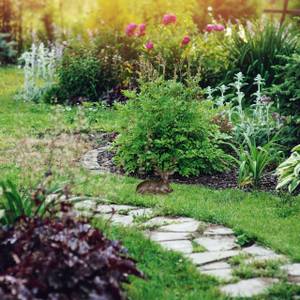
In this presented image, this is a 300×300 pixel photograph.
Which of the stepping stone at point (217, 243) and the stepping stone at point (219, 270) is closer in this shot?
the stepping stone at point (219, 270)

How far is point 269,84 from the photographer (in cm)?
1037

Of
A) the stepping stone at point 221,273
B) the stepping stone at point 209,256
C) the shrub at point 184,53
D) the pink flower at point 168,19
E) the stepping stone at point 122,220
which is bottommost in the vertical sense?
the stepping stone at point 122,220

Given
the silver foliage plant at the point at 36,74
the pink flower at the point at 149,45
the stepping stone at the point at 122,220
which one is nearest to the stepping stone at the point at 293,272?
the stepping stone at the point at 122,220

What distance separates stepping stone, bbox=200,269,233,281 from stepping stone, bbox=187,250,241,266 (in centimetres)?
14

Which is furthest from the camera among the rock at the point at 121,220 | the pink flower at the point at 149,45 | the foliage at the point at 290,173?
the pink flower at the point at 149,45

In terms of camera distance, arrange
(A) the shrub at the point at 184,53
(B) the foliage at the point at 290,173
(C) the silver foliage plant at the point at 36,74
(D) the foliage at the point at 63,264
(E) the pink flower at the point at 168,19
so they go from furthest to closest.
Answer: (C) the silver foliage plant at the point at 36,74 → (E) the pink flower at the point at 168,19 → (A) the shrub at the point at 184,53 → (B) the foliage at the point at 290,173 → (D) the foliage at the point at 63,264

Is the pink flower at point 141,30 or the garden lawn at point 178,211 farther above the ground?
the pink flower at point 141,30

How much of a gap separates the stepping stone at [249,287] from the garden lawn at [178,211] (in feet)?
0.30

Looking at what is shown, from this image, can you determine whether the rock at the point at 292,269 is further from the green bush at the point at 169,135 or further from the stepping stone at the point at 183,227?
the green bush at the point at 169,135

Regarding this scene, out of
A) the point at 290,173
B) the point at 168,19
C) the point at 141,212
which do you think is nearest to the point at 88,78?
the point at 168,19

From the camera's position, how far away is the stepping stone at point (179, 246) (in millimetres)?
4469

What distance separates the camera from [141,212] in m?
5.28

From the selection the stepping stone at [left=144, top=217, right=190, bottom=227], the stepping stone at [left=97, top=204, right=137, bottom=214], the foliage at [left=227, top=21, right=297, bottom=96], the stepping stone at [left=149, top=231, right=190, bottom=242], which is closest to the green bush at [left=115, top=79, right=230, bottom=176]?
the stepping stone at [left=97, top=204, right=137, bottom=214]

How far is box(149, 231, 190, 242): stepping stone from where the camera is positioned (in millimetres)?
4686
